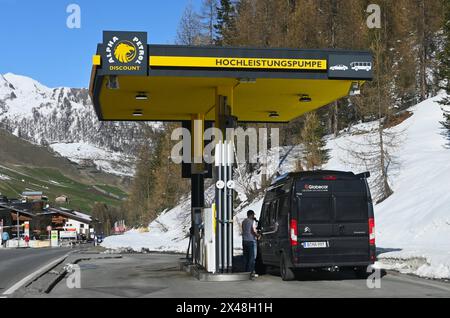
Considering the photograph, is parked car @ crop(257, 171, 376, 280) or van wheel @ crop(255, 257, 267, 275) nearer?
parked car @ crop(257, 171, 376, 280)

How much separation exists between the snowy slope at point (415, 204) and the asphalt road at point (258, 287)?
5.77ft

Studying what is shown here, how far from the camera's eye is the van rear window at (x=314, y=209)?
14578 millimetres

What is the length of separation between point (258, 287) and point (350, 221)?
2.49 meters

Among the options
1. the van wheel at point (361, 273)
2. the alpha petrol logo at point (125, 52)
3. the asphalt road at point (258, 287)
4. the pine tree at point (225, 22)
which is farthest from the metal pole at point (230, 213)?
the pine tree at point (225, 22)

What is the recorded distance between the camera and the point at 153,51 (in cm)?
1502

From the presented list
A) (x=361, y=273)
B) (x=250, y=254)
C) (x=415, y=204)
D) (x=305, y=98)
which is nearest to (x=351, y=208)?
(x=361, y=273)

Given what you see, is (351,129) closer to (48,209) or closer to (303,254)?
(303,254)

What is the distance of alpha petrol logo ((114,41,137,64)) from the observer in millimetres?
14727

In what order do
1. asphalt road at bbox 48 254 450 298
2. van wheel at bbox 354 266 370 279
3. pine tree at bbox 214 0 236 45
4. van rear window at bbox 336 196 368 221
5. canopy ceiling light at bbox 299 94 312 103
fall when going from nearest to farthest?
asphalt road at bbox 48 254 450 298
van rear window at bbox 336 196 368 221
van wheel at bbox 354 266 370 279
canopy ceiling light at bbox 299 94 312 103
pine tree at bbox 214 0 236 45

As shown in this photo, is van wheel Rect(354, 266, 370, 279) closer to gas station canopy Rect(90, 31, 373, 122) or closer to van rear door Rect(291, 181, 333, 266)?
van rear door Rect(291, 181, 333, 266)

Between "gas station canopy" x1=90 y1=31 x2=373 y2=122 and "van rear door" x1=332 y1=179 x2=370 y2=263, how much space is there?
109 inches

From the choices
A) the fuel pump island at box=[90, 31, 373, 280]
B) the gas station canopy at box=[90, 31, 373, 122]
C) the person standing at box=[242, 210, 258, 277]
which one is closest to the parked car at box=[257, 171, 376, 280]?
the fuel pump island at box=[90, 31, 373, 280]

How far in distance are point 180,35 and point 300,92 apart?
41849 millimetres

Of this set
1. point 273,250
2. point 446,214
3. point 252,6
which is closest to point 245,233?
point 273,250
